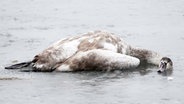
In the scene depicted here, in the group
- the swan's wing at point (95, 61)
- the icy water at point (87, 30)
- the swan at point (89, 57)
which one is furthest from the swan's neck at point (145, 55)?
the swan's wing at point (95, 61)

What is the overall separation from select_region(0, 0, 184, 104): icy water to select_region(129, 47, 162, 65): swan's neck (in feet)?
1.20

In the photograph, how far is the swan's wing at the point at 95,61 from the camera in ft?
31.4

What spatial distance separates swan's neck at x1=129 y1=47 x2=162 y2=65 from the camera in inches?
403

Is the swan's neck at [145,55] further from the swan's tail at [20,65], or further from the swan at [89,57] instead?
the swan's tail at [20,65]

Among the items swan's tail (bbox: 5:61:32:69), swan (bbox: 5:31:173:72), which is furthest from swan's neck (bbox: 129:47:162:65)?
swan's tail (bbox: 5:61:32:69)

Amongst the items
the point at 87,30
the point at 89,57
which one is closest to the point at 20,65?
the point at 89,57

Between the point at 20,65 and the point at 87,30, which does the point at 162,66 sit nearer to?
the point at 20,65

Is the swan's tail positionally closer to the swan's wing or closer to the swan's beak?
the swan's wing

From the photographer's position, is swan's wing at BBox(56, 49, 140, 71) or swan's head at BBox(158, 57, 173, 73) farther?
swan's head at BBox(158, 57, 173, 73)

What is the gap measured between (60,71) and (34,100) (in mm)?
1980

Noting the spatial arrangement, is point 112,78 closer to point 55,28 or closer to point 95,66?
point 95,66

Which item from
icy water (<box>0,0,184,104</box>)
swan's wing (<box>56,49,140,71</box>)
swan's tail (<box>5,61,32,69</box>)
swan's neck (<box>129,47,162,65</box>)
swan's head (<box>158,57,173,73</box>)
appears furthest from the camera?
swan's neck (<box>129,47,162,65</box>)

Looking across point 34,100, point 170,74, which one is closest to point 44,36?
point 170,74

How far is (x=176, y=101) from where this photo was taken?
24.8 ft
